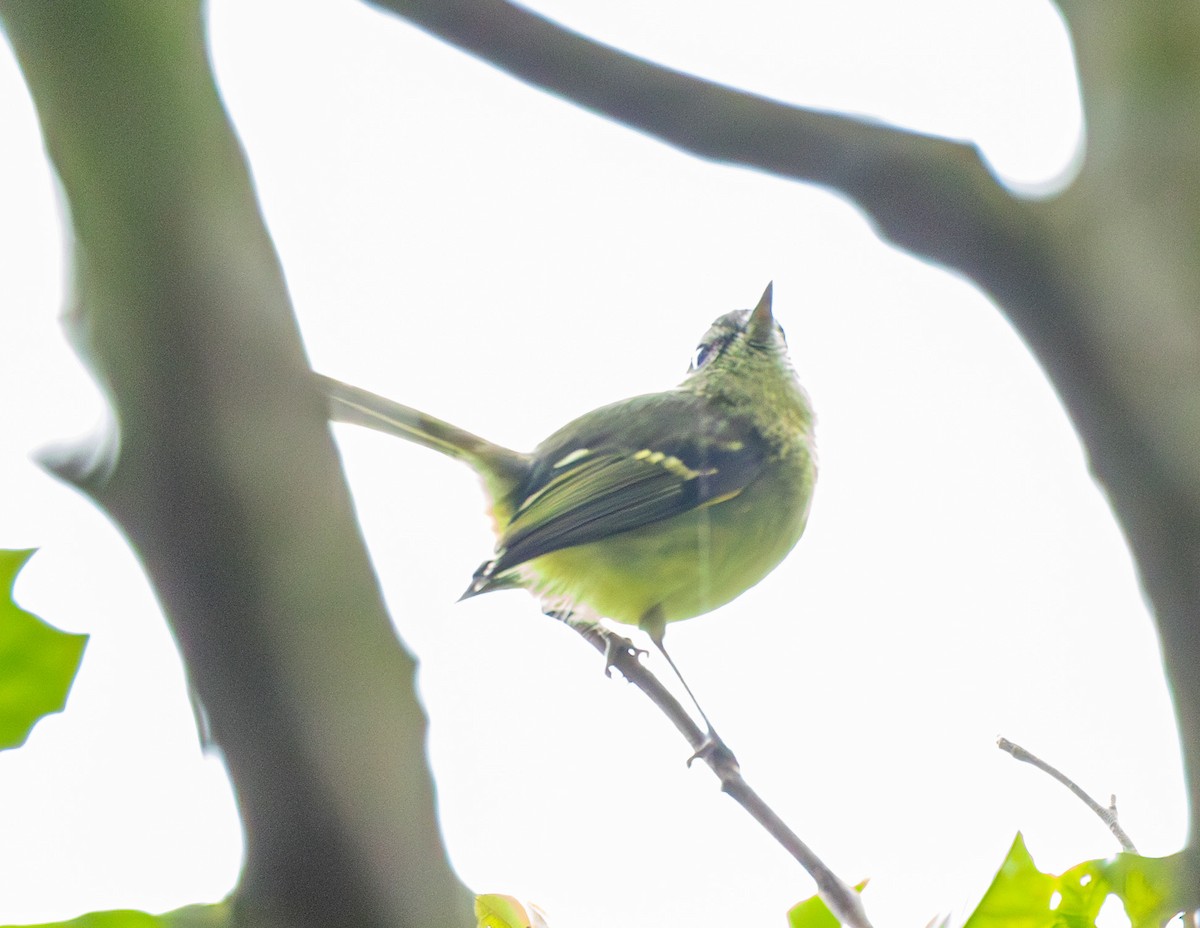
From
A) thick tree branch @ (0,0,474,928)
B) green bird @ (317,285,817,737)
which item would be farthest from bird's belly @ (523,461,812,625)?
thick tree branch @ (0,0,474,928)

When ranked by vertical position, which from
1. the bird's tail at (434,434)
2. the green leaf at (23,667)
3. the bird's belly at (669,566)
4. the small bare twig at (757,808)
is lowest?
the small bare twig at (757,808)

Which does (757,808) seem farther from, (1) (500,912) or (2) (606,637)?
(2) (606,637)

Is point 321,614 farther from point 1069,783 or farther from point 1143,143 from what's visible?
point 1069,783

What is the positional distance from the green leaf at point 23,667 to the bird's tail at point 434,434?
2.21m

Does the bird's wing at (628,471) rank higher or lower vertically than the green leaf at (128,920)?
higher

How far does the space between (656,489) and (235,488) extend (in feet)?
10.6

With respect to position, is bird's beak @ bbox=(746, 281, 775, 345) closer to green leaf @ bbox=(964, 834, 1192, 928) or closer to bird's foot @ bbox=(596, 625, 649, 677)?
bird's foot @ bbox=(596, 625, 649, 677)

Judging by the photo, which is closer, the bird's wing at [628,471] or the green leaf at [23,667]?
the green leaf at [23,667]

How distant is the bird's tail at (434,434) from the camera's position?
138 inches

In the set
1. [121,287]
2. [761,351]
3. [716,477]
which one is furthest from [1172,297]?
[761,351]

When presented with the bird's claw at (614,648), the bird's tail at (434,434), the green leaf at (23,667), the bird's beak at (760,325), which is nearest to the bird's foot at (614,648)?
the bird's claw at (614,648)

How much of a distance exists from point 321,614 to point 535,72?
0.41m

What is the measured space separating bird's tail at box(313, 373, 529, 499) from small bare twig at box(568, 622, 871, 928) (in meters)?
1.13

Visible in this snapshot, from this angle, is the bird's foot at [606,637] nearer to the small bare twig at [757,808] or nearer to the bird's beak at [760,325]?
the small bare twig at [757,808]
